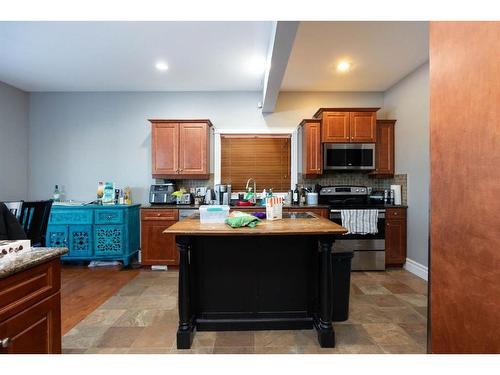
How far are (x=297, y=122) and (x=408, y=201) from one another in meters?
2.04

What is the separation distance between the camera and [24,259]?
1.17m

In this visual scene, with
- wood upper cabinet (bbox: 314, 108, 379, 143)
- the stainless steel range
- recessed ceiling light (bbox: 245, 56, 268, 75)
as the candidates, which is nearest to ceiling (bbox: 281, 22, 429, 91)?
recessed ceiling light (bbox: 245, 56, 268, 75)

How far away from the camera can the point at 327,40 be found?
293cm

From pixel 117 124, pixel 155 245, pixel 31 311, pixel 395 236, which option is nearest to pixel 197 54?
pixel 117 124

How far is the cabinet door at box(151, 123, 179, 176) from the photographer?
413 centimetres

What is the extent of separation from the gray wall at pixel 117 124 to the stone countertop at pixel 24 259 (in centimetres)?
→ 335

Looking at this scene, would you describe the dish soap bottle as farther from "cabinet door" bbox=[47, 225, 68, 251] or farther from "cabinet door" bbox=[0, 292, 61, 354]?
"cabinet door" bbox=[0, 292, 61, 354]

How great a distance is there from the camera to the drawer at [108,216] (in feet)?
13.0

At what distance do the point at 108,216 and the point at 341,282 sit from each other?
127 inches

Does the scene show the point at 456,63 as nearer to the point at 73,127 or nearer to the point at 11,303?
the point at 11,303

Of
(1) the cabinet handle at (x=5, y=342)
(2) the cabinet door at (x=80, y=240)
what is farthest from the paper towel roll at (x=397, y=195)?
(2) the cabinet door at (x=80, y=240)

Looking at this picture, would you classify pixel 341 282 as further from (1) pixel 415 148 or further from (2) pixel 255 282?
(1) pixel 415 148

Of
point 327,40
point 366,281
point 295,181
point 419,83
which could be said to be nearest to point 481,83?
point 327,40
